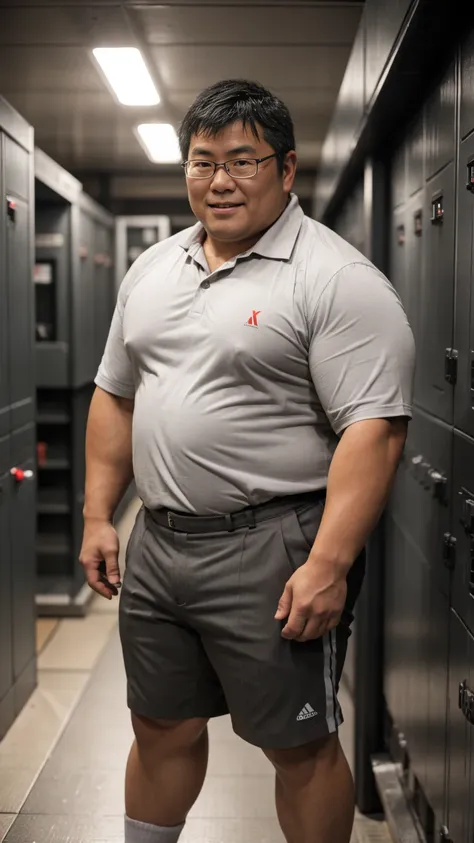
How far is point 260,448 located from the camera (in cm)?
164

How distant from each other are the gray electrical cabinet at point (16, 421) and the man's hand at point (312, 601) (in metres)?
1.62

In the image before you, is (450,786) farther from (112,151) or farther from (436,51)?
(112,151)

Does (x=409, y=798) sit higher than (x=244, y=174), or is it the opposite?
(x=244, y=174)

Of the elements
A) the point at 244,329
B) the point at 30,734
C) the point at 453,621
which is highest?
the point at 244,329

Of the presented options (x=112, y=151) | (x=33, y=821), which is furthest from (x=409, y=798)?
(x=112, y=151)

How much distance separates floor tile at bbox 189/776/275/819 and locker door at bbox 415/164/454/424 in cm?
118

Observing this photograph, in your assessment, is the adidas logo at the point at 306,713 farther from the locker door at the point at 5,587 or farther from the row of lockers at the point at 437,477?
the locker door at the point at 5,587

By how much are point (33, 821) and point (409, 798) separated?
0.98 metres

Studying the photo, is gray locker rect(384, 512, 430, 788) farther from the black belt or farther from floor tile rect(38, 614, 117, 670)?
floor tile rect(38, 614, 117, 670)

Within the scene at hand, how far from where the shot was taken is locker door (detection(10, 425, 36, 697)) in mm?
3188

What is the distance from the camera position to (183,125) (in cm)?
172

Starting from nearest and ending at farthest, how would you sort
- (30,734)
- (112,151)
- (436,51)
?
(436,51), (30,734), (112,151)

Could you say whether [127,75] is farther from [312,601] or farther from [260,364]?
[312,601]

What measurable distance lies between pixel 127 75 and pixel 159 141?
1.42 metres
